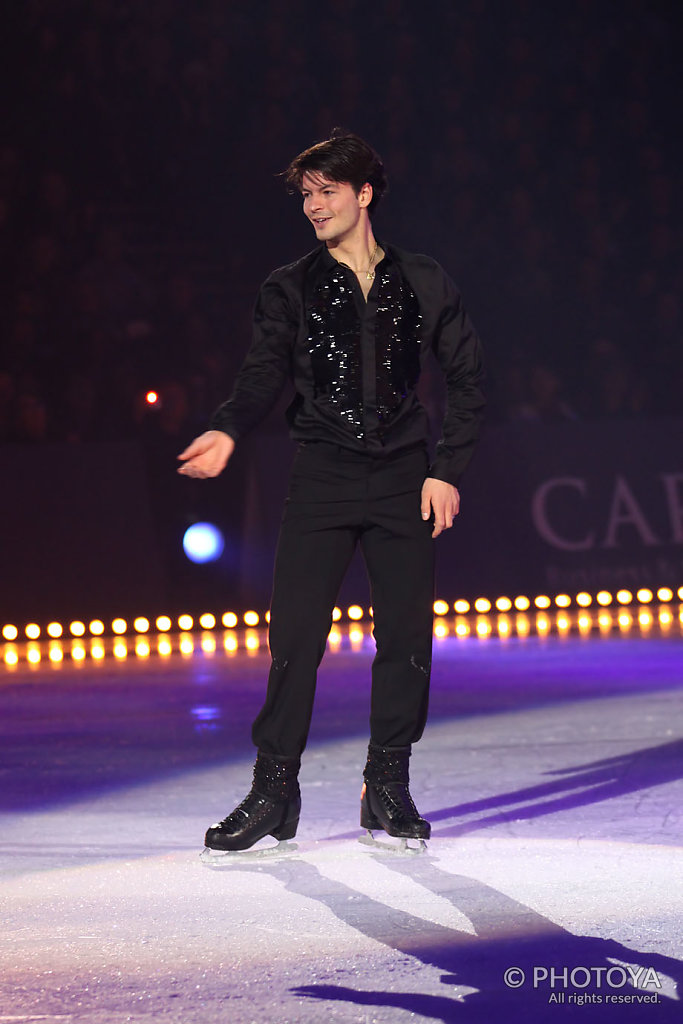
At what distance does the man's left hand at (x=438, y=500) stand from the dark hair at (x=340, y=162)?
26.1 inches

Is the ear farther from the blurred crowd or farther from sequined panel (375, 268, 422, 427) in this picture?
the blurred crowd

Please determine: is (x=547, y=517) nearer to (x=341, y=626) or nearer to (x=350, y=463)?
(x=341, y=626)

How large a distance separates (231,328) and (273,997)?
820 centimetres

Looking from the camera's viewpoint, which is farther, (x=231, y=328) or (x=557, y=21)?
(x=557, y=21)

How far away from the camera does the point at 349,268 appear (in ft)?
10.1

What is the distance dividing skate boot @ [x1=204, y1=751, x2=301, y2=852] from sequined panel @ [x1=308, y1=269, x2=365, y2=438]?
74cm

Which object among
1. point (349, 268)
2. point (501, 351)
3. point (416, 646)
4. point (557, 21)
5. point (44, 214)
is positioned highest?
point (557, 21)

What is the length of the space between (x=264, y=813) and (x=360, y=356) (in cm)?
100

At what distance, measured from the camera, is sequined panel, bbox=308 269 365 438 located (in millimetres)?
3006

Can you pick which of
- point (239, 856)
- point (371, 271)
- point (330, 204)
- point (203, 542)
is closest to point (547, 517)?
point (203, 542)

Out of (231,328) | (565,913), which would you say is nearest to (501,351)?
(231,328)

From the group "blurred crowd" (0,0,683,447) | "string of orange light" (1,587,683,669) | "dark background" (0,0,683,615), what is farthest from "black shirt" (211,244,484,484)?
"blurred crowd" (0,0,683,447)

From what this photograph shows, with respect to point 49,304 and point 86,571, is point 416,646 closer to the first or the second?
point 86,571

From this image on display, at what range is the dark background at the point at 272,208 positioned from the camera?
27.4 feet
